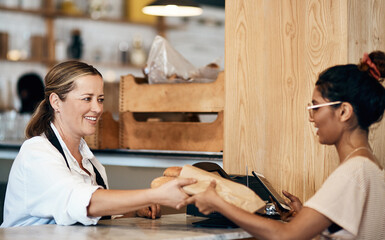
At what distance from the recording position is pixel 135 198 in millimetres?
1988

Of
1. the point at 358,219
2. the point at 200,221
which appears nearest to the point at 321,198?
the point at 358,219

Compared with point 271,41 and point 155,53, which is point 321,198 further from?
point 155,53

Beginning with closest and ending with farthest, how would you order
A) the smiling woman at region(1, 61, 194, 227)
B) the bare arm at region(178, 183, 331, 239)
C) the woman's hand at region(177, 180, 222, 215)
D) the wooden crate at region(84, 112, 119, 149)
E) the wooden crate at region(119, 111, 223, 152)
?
the bare arm at region(178, 183, 331, 239), the woman's hand at region(177, 180, 222, 215), the smiling woman at region(1, 61, 194, 227), the wooden crate at region(119, 111, 223, 152), the wooden crate at region(84, 112, 119, 149)

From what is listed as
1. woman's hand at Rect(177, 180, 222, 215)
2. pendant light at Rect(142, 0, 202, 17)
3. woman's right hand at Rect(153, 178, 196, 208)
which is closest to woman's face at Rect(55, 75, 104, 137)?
woman's right hand at Rect(153, 178, 196, 208)

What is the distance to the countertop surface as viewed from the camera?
6.07 feet

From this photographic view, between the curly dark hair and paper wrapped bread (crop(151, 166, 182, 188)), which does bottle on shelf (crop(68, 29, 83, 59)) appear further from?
the curly dark hair

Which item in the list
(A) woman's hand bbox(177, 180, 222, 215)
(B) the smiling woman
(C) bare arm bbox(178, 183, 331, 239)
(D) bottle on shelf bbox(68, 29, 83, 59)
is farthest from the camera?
(D) bottle on shelf bbox(68, 29, 83, 59)

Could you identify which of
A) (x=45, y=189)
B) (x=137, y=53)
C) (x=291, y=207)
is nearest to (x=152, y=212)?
(x=45, y=189)

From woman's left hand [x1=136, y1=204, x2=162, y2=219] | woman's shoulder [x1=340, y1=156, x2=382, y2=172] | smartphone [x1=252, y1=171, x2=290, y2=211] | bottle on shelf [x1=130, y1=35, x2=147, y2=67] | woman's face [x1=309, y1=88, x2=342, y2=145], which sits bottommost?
woman's left hand [x1=136, y1=204, x2=162, y2=219]

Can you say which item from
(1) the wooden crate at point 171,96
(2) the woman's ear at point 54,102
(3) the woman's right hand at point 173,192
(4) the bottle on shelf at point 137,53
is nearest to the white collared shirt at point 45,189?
(2) the woman's ear at point 54,102

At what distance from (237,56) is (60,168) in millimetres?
1018

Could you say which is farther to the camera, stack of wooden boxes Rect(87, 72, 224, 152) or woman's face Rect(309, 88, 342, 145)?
stack of wooden boxes Rect(87, 72, 224, 152)

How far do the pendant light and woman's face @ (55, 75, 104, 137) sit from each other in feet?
4.33

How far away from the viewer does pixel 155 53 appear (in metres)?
3.28
